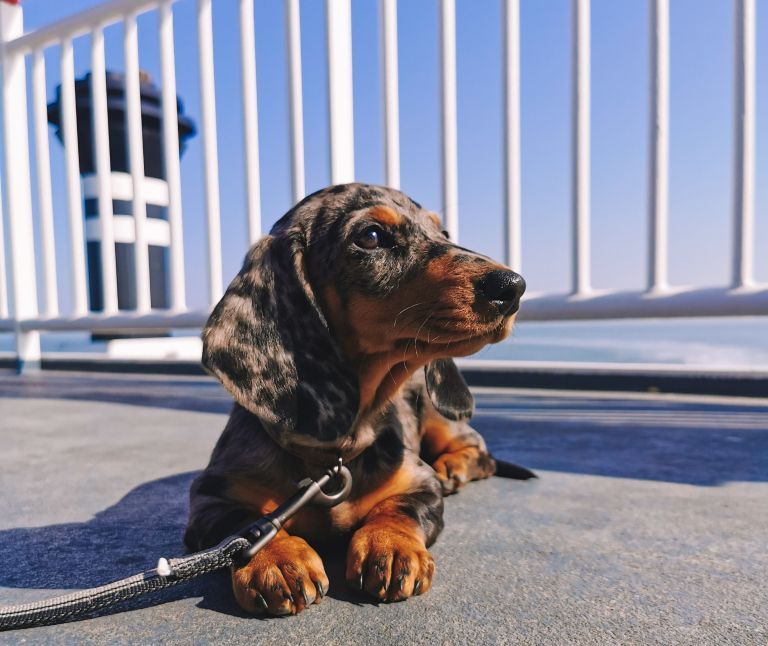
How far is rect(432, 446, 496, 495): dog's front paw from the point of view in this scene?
6.09 ft

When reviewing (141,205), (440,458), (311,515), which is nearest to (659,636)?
(311,515)

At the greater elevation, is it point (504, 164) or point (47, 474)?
point (504, 164)

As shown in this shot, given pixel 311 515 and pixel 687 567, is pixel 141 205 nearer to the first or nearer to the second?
pixel 311 515

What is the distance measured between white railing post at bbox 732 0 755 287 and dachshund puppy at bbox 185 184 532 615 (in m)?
1.90

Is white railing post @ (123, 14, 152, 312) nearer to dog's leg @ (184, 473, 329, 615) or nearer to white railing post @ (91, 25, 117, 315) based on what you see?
white railing post @ (91, 25, 117, 315)

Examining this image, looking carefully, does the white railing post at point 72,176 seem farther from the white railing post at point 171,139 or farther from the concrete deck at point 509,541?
the concrete deck at point 509,541

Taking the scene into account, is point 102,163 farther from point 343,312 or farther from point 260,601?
point 260,601

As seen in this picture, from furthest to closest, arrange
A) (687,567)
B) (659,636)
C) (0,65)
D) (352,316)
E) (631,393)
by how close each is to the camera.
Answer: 1. (0,65)
2. (631,393)
3. (352,316)
4. (687,567)
5. (659,636)

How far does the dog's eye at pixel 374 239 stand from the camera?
58.2 inches

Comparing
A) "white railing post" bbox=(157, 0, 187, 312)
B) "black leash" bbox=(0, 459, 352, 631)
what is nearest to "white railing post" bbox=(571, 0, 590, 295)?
"black leash" bbox=(0, 459, 352, 631)

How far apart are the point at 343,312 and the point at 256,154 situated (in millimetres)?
2696

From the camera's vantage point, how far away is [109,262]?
434 centimetres

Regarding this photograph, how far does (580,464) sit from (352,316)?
126 cm

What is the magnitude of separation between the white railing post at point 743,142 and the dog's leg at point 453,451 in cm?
163
